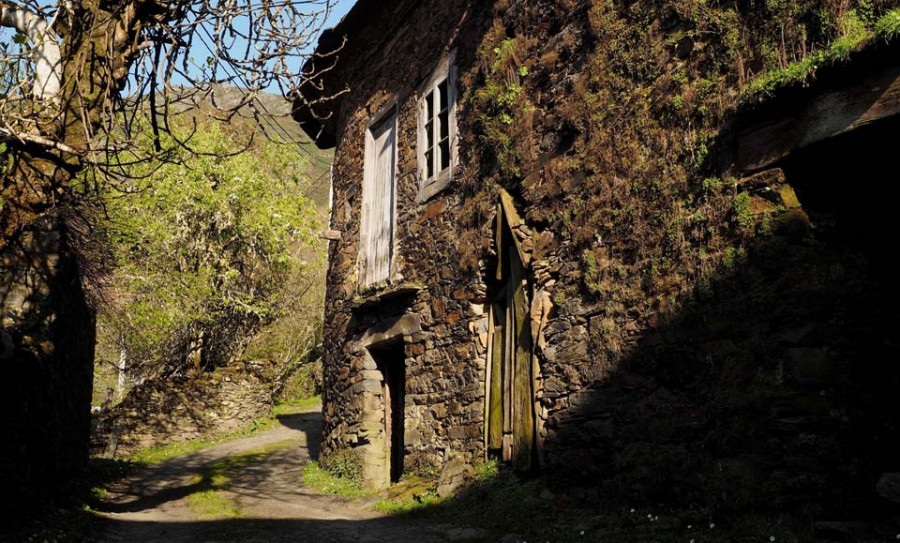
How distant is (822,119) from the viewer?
180 inches

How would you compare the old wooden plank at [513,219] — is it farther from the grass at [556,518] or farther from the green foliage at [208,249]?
the green foliage at [208,249]

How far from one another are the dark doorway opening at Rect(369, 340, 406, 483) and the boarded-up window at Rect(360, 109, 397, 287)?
105 cm

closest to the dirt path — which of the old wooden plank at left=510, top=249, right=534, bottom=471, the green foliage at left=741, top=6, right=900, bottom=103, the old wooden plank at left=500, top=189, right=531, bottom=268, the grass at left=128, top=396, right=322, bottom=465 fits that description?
the grass at left=128, top=396, right=322, bottom=465

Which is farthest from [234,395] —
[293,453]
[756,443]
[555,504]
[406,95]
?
[756,443]

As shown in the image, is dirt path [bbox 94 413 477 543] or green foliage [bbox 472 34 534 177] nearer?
dirt path [bbox 94 413 477 543]

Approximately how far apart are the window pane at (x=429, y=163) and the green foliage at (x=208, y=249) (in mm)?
8390

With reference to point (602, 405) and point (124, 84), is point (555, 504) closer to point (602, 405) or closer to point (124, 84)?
point (602, 405)

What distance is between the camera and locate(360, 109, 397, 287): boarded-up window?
10188 mm

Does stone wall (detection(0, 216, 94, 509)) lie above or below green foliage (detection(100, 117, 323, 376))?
below

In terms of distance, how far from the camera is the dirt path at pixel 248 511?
19.6 feet

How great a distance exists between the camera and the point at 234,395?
1789 cm

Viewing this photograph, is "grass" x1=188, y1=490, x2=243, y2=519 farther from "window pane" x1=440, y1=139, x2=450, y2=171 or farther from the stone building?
"window pane" x1=440, y1=139, x2=450, y2=171

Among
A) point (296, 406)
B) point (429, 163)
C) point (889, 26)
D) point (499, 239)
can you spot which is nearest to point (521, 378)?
point (499, 239)

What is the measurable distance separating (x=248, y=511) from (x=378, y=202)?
484 centimetres
